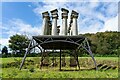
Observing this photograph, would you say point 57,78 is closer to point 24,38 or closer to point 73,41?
point 73,41

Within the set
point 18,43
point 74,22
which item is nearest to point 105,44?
point 18,43

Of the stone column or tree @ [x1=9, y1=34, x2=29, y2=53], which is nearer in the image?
the stone column

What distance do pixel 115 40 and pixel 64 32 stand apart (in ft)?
67.9

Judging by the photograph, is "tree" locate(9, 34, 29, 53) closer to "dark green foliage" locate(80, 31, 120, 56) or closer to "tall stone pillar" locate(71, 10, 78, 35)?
"dark green foliage" locate(80, 31, 120, 56)

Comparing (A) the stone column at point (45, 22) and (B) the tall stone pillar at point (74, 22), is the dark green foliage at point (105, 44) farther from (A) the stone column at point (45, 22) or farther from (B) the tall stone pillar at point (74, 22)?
(B) the tall stone pillar at point (74, 22)

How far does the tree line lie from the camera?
24453 millimetres

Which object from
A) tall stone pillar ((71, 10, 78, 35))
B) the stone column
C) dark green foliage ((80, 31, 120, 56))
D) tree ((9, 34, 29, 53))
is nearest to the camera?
tall stone pillar ((71, 10, 78, 35))

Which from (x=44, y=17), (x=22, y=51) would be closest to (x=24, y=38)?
(x=22, y=51)

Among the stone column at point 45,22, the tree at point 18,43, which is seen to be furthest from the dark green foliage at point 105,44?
the stone column at point 45,22

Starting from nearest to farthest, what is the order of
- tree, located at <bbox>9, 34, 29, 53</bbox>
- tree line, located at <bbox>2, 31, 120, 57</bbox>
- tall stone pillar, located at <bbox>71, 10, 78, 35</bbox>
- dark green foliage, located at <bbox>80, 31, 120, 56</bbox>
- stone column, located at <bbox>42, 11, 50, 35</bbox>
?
tall stone pillar, located at <bbox>71, 10, 78, 35</bbox> < stone column, located at <bbox>42, 11, 50, 35</bbox> < tree line, located at <bbox>2, 31, 120, 57</bbox> < tree, located at <bbox>9, 34, 29, 53</bbox> < dark green foliage, located at <bbox>80, 31, 120, 56</bbox>

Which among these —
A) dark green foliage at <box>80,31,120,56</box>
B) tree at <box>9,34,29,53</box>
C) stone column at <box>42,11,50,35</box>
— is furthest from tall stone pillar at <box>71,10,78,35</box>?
dark green foliage at <box>80,31,120,56</box>

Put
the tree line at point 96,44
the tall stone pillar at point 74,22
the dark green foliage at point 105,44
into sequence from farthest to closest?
1. the dark green foliage at point 105,44
2. the tree line at point 96,44
3. the tall stone pillar at point 74,22

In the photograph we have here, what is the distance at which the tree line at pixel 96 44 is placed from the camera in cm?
2445

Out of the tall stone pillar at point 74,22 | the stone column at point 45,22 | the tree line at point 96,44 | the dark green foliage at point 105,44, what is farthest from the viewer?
the dark green foliage at point 105,44
